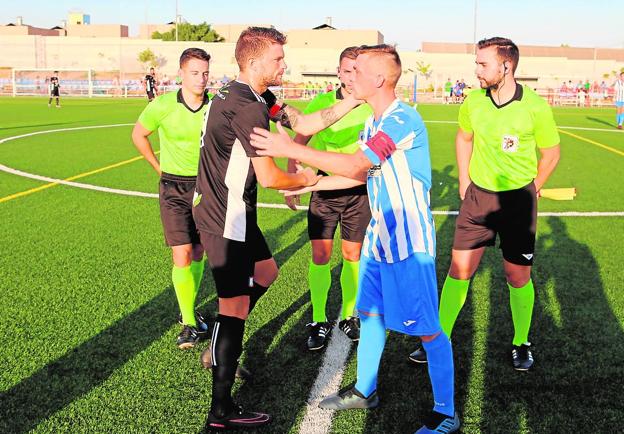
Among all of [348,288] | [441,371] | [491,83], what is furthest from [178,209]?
[491,83]

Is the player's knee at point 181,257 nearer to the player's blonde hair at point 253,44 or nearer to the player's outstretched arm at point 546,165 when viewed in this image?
the player's blonde hair at point 253,44

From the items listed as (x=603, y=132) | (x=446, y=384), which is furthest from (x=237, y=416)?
(x=603, y=132)

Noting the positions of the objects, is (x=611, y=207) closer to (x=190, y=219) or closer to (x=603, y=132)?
(x=190, y=219)

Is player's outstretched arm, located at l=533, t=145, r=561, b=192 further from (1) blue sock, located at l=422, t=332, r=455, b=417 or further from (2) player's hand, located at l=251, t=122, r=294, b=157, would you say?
(2) player's hand, located at l=251, t=122, r=294, b=157

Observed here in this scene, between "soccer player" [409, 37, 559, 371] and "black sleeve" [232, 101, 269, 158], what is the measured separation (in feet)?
6.47

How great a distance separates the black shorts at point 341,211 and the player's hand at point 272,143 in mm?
2041

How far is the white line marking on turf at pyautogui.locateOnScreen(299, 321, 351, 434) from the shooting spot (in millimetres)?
3779

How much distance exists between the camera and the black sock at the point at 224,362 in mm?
3693

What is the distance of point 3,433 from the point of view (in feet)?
11.8

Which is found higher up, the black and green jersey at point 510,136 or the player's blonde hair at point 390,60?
the player's blonde hair at point 390,60

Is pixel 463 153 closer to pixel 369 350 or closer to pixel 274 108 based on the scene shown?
Answer: pixel 274 108

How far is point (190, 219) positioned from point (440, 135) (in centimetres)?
1741

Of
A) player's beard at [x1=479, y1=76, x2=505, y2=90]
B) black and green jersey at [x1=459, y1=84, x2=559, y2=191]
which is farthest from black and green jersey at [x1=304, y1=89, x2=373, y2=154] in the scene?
player's beard at [x1=479, y1=76, x2=505, y2=90]

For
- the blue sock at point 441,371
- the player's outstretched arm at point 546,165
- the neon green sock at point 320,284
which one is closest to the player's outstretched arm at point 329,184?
the blue sock at point 441,371
